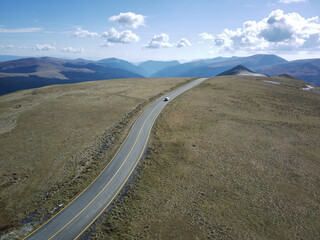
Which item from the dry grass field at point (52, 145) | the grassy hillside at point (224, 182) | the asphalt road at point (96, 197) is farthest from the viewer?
the dry grass field at point (52, 145)

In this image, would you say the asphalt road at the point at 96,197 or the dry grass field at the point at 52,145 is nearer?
the asphalt road at the point at 96,197

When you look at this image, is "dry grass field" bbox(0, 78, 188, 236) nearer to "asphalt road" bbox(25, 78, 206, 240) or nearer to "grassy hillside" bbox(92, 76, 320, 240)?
"asphalt road" bbox(25, 78, 206, 240)

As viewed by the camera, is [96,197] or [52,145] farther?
[52,145]

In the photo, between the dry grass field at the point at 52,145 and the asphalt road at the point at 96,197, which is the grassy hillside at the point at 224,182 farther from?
the dry grass field at the point at 52,145

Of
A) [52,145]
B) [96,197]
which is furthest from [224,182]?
[52,145]

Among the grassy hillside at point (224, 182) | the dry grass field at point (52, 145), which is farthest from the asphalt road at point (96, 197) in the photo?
the grassy hillside at point (224, 182)

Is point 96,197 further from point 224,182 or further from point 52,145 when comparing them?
point 52,145

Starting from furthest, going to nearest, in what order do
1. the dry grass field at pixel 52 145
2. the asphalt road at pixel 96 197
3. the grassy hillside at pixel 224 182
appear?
1. the dry grass field at pixel 52 145
2. the grassy hillside at pixel 224 182
3. the asphalt road at pixel 96 197
